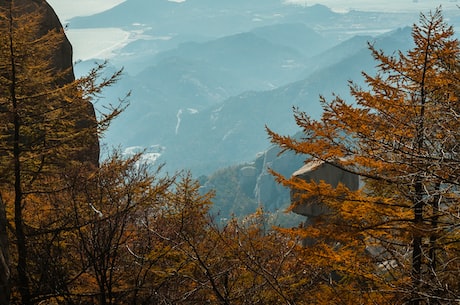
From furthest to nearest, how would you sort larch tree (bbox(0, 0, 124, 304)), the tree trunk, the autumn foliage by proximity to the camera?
larch tree (bbox(0, 0, 124, 304)) → the autumn foliage → the tree trunk

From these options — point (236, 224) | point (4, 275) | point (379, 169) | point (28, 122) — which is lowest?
point (236, 224)

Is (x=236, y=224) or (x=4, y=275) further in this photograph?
(x=236, y=224)

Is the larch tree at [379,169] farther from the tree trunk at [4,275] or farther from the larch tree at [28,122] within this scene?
the tree trunk at [4,275]

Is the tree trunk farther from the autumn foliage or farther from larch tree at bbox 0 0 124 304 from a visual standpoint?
larch tree at bbox 0 0 124 304

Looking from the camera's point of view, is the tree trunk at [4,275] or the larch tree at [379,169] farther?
the larch tree at [379,169]

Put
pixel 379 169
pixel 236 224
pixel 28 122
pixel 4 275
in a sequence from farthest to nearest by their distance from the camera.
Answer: pixel 28 122
pixel 236 224
pixel 379 169
pixel 4 275

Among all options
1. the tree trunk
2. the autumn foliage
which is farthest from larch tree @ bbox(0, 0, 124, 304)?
the tree trunk

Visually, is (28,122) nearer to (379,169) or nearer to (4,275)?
(4,275)

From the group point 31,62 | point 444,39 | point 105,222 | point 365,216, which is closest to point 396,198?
point 365,216

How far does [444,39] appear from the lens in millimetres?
9266

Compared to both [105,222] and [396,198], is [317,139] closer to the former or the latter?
[396,198]

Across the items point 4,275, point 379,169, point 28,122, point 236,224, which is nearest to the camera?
point 4,275

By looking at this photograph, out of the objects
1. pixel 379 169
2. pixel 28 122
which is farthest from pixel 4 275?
pixel 379 169

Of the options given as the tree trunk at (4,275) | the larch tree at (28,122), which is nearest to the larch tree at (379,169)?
the larch tree at (28,122)
